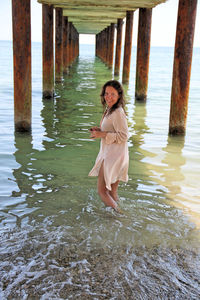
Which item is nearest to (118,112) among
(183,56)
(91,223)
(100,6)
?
(91,223)

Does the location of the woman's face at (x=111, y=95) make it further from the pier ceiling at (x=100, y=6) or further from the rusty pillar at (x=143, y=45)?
the rusty pillar at (x=143, y=45)

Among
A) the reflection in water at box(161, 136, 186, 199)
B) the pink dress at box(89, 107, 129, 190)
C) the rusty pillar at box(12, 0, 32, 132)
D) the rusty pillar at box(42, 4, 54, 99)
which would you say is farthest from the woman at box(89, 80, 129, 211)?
the rusty pillar at box(42, 4, 54, 99)

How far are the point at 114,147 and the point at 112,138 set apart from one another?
4.6 inches

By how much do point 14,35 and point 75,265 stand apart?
454 cm

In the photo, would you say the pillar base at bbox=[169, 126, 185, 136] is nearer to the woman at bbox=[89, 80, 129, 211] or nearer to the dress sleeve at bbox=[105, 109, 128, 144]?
the woman at bbox=[89, 80, 129, 211]

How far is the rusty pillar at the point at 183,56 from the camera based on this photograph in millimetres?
6453

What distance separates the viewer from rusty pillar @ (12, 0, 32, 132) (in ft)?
20.6

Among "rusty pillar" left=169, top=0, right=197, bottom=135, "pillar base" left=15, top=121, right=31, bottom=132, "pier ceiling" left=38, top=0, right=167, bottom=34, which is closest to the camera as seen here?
"rusty pillar" left=169, top=0, right=197, bottom=135

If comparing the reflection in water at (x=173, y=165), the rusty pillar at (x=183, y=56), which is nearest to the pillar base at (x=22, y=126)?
the reflection in water at (x=173, y=165)

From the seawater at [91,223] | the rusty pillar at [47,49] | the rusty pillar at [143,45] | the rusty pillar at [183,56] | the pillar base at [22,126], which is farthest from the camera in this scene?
the rusty pillar at [47,49]

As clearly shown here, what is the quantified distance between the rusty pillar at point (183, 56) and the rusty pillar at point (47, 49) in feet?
17.2

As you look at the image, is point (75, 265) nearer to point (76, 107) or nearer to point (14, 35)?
point (14, 35)

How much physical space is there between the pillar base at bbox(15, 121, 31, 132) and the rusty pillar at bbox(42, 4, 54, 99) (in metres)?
4.53

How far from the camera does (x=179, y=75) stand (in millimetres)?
6684
